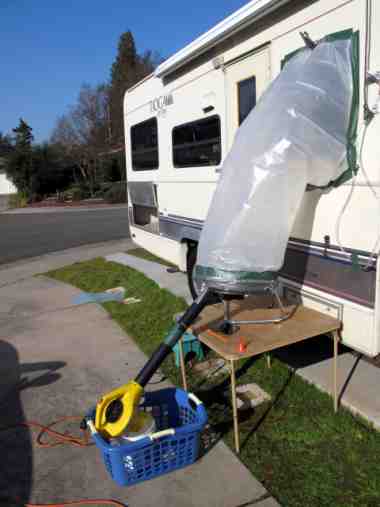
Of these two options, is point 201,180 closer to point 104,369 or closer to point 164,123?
point 164,123

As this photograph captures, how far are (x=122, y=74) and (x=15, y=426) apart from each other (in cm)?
3629

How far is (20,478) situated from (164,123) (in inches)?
169

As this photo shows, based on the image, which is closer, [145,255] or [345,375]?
[345,375]

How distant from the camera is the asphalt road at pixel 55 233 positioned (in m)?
11.2

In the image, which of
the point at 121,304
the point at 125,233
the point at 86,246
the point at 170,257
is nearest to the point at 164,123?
the point at 170,257

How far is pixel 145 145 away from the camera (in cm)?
655

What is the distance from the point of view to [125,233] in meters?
13.2

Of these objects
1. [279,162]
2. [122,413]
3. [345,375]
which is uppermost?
[279,162]

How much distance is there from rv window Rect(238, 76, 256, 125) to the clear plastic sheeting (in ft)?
3.15

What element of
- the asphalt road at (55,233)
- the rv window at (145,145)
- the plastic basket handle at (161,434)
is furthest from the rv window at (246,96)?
the asphalt road at (55,233)

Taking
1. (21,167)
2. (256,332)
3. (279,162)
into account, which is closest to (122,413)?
(256,332)

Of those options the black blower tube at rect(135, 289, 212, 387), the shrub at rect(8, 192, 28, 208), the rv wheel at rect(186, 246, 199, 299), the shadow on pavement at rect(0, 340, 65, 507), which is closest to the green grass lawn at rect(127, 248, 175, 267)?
the rv wheel at rect(186, 246, 199, 299)

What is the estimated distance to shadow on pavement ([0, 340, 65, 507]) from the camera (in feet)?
8.86

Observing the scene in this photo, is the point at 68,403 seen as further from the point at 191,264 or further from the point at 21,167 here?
the point at 21,167
